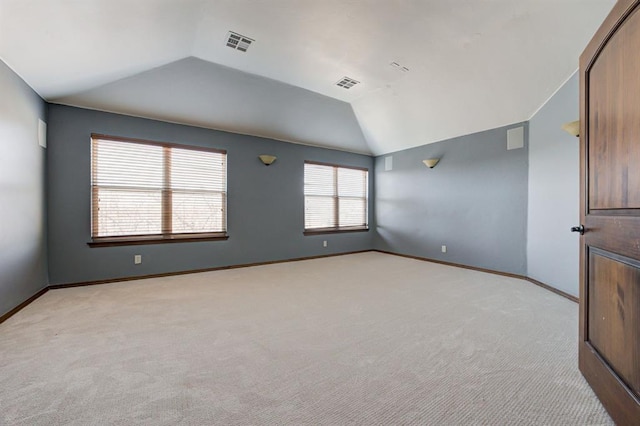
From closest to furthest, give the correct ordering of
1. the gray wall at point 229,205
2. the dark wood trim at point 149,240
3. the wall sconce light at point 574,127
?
the wall sconce light at point 574,127
the gray wall at point 229,205
the dark wood trim at point 149,240

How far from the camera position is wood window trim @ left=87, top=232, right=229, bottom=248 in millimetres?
4047

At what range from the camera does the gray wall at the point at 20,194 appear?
271cm

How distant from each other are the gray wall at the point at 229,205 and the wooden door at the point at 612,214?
454 cm

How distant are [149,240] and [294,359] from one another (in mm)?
3435

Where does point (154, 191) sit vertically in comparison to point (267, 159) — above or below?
below

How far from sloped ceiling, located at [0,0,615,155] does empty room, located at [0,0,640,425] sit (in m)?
0.03

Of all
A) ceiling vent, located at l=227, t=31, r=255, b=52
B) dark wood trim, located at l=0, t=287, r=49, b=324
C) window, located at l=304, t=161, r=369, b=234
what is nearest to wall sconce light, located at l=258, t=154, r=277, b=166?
window, located at l=304, t=161, r=369, b=234

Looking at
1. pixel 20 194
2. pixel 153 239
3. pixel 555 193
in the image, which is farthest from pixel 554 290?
pixel 20 194

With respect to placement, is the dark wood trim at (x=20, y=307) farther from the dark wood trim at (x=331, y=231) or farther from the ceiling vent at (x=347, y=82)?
the ceiling vent at (x=347, y=82)

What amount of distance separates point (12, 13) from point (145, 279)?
3.29 metres

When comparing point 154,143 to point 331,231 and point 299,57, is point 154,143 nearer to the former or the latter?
point 299,57

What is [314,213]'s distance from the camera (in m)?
6.17

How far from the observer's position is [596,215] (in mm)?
1594

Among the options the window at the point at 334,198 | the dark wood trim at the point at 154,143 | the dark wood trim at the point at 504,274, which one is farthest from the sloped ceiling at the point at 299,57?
the dark wood trim at the point at 504,274
